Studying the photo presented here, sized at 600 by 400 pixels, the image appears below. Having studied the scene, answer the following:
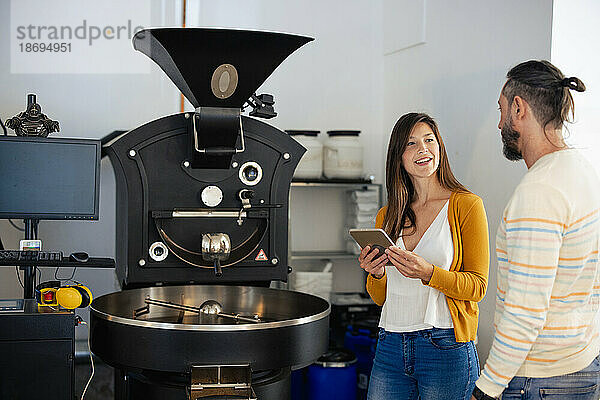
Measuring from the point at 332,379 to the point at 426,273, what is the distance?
1.63m

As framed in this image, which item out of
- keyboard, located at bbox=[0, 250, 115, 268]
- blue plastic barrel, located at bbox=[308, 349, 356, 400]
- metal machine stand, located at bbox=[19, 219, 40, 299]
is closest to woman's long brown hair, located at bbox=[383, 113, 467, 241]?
keyboard, located at bbox=[0, 250, 115, 268]

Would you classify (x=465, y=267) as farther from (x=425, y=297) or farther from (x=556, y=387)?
(x=556, y=387)

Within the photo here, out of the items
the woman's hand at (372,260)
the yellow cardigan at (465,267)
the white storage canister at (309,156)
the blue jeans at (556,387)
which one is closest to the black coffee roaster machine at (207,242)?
the woman's hand at (372,260)

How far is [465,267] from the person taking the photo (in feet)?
7.82

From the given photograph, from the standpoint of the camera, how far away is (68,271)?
3977 millimetres

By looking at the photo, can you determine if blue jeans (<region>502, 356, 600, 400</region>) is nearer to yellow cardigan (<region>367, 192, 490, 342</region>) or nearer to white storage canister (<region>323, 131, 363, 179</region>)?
yellow cardigan (<region>367, 192, 490, 342</region>)

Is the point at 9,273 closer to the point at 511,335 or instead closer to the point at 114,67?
the point at 114,67

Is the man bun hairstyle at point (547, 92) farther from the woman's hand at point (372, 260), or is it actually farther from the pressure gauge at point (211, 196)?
the pressure gauge at point (211, 196)

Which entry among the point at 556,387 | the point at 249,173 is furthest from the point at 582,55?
the point at 556,387

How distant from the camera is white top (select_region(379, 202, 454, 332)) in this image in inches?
91.7

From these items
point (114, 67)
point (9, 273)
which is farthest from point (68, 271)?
point (114, 67)

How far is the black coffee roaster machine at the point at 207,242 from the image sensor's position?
228 centimetres

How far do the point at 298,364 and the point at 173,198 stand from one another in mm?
765

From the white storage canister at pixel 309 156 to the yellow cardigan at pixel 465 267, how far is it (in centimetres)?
185
